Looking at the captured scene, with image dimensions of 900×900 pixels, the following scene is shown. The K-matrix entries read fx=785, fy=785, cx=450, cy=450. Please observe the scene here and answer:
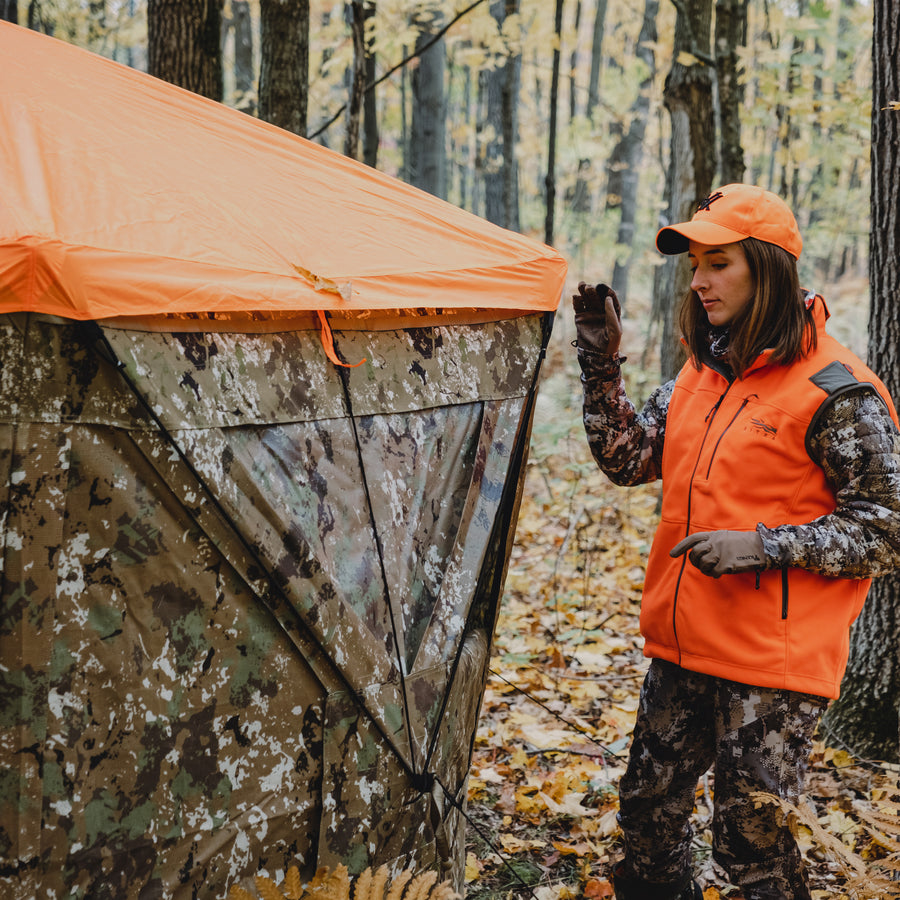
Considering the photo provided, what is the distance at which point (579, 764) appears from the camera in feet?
11.9

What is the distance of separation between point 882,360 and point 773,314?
5.15 ft

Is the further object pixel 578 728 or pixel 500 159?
pixel 500 159

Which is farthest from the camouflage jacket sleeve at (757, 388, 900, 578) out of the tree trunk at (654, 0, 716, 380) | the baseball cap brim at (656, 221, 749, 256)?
the tree trunk at (654, 0, 716, 380)

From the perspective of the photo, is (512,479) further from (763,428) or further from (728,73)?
(728,73)

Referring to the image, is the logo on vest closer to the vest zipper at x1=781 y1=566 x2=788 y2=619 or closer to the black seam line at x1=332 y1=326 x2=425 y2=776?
the vest zipper at x1=781 y1=566 x2=788 y2=619

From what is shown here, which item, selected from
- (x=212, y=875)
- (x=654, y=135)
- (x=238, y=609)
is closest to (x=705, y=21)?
(x=238, y=609)

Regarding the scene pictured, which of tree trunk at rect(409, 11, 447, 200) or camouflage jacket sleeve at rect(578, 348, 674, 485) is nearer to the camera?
camouflage jacket sleeve at rect(578, 348, 674, 485)

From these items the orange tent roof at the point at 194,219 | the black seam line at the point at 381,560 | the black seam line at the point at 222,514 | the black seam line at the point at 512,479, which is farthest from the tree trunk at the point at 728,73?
the black seam line at the point at 222,514

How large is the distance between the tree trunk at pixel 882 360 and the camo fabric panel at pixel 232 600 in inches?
72.7

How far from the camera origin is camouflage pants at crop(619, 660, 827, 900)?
2.11 m

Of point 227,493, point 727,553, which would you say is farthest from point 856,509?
point 227,493

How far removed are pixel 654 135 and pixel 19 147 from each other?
853 inches

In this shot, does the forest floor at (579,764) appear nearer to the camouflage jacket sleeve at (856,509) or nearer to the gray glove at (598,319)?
the camouflage jacket sleeve at (856,509)

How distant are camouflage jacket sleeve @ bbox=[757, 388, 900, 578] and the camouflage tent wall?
1036 mm
